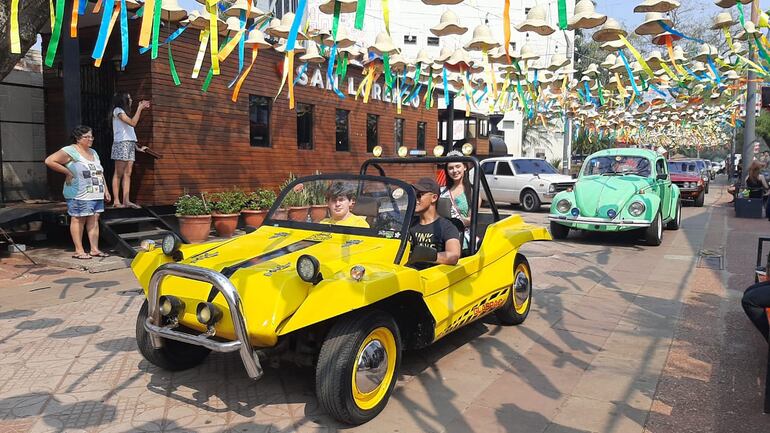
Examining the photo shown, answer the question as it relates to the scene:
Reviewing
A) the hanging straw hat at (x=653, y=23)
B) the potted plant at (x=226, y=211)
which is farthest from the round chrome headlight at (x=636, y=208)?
the potted plant at (x=226, y=211)

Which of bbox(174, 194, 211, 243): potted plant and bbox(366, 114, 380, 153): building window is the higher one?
bbox(366, 114, 380, 153): building window

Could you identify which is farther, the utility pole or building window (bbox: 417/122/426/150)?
building window (bbox: 417/122/426/150)

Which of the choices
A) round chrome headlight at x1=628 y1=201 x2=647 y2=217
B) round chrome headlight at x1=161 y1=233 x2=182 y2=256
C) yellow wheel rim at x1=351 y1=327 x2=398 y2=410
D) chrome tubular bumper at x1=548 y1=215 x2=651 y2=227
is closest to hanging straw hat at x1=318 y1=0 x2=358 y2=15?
round chrome headlight at x1=161 y1=233 x2=182 y2=256

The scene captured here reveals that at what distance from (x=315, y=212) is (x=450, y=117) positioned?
648 inches

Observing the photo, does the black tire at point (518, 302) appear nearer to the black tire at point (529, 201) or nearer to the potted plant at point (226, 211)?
the potted plant at point (226, 211)

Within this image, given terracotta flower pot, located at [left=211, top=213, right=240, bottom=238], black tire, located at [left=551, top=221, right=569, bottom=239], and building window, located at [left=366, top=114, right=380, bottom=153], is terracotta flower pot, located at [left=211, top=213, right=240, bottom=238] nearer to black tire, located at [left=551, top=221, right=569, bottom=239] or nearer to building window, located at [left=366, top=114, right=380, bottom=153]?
black tire, located at [left=551, top=221, right=569, bottom=239]

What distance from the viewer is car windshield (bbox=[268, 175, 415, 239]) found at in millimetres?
4234

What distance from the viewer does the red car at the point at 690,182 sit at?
19.0 metres

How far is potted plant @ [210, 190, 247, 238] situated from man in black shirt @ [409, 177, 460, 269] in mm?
6177

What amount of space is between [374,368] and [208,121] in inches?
344

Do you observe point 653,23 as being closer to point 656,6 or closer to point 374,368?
point 656,6

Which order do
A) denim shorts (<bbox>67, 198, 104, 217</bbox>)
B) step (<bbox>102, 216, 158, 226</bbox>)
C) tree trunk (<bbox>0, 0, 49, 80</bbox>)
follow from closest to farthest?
tree trunk (<bbox>0, 0, 49, 80</bbox>), denim shorts (<bbox>67, 198, 104, 217</bbox>), step (<bbox>102, 216, 158, 226</bbox>)

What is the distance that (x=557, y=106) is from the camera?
709 inches

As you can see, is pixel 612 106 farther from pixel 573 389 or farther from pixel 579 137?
pixel 579 137
